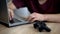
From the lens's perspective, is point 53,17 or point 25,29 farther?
point 53,17

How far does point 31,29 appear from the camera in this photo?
812mm

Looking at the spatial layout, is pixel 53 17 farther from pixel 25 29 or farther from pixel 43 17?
pixel 25 29

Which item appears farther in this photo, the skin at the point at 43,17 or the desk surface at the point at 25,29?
the skin at the point at 43,17

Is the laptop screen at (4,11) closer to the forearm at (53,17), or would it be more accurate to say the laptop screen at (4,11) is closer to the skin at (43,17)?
the skin at (43,17)

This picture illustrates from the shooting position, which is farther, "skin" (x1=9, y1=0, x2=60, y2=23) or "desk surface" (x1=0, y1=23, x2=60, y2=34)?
"skin" (x1=9, y1=0, x2=60, y2=23)

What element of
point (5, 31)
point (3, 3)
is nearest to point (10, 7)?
point (3, 3)

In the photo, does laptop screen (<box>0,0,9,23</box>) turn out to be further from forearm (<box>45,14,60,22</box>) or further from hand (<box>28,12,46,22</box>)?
forearm (<box>45,14,60,22</box>)

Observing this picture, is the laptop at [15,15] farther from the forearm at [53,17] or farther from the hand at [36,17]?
the forearm at [53,17]

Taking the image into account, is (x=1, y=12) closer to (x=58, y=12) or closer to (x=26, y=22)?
(x=26, y=22)

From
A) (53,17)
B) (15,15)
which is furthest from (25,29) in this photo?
(53,17)

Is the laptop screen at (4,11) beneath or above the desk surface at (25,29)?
above

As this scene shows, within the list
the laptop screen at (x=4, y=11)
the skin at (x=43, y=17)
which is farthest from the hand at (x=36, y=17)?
the laptop screen at (x=4, y=11)

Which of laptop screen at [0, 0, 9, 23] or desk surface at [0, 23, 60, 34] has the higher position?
laptop screen at [0, 0, 9, 23]

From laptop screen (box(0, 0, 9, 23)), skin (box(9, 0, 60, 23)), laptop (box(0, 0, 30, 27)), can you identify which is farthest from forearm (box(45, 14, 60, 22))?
laptop screen (box(0, 0, 9, 23))
